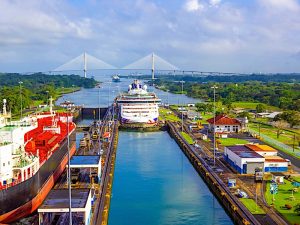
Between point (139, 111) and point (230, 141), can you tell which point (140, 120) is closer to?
point (139, 111)

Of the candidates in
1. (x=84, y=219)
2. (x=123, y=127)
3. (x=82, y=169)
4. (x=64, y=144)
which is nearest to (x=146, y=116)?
(x=123, y=127)

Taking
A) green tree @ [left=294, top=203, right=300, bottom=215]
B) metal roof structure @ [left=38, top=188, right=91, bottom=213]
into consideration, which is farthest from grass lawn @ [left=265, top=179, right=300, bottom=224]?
metal roof structure @ [left=38, top=188, right=91, bottom=213]

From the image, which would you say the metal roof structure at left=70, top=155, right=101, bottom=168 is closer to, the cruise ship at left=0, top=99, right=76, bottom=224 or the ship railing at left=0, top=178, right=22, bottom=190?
the cruise ship at left=0, top=99, right=76, bottom=224

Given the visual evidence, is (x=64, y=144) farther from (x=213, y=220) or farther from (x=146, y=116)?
(x=146, y=116)

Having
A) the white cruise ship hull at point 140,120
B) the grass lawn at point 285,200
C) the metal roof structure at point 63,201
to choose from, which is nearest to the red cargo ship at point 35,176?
the metal roof structure at point 63,201

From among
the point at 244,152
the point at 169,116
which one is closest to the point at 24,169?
the point at 244,152

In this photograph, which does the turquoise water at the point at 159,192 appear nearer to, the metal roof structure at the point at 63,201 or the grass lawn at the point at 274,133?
the metal roof structure at the point at 63,201
